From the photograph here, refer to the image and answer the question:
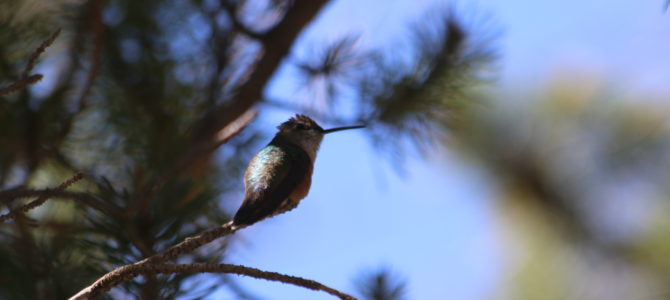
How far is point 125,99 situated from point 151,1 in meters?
0.43

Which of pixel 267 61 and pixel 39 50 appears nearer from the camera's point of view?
pixel 39 50

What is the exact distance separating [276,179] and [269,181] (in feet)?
0.12

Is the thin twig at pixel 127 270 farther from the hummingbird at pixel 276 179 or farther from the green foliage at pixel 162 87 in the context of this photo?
the green foliage at pixel 162 87

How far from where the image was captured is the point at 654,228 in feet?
11.3

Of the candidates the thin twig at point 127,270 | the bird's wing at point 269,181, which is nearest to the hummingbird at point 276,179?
the bird's wing at point 269,181

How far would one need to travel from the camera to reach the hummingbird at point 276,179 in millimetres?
1460

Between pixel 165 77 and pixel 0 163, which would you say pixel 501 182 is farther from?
pixel 0 163

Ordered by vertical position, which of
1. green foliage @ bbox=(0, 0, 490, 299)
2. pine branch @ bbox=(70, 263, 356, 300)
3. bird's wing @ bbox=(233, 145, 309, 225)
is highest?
green foliage @ bbox=(0, 0, 490, 299)

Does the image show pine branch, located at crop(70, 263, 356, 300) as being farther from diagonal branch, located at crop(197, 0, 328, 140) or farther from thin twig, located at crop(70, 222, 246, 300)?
diagonal branch, located at crop(197, 0, 328, 140)

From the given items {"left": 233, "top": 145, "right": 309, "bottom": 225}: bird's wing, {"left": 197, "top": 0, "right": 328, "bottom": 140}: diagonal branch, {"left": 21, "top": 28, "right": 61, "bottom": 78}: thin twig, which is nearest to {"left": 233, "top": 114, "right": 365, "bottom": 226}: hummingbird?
{"left": 233, "top": 145, "right": 309, "bottom": 225}: bird's wing

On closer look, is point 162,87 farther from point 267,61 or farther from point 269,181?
point 269,181

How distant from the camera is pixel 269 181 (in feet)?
5.50

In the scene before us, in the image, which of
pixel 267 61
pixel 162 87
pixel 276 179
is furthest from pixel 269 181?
pixel 162 87

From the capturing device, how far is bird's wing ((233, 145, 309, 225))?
1428mm
